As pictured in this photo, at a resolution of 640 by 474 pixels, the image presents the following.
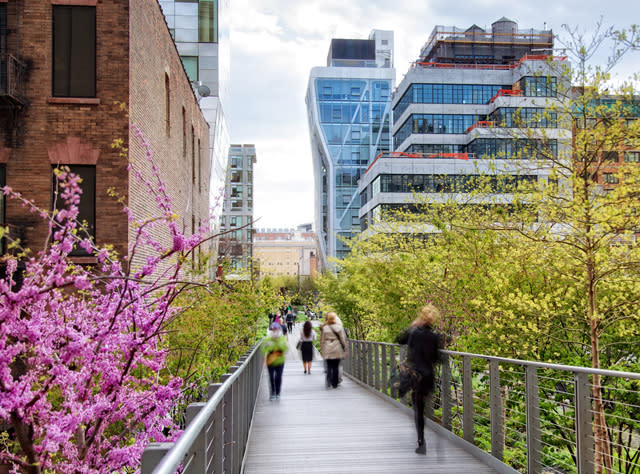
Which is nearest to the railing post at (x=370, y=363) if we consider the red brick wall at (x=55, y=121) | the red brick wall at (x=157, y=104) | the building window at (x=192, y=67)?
the red brick wall at (x=157, y=104)

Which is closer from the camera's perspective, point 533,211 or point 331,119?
point 533,211

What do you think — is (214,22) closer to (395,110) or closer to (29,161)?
(29,161)

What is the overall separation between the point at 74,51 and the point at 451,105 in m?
57.1

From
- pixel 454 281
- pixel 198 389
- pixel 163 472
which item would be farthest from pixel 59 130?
pixel 163 472

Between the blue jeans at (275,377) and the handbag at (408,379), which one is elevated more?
the handbag at (408,379)

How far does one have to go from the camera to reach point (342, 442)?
29.6ft

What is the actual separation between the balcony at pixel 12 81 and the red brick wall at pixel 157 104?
233 centimetres

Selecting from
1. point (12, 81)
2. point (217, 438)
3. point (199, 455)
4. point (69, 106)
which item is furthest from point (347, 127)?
point (199, 455)

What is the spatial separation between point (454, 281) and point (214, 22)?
29.3 m

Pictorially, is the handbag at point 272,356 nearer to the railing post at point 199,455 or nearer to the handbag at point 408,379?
the handbag at point 408,379

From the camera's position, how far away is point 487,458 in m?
7.60

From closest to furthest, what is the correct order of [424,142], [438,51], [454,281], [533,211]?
[533,211] < [454,281] < [424,142] < [438,51]

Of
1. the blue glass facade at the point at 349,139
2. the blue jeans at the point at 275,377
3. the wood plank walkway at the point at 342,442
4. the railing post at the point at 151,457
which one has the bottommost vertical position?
the wood plank walkway at the point at 342,442

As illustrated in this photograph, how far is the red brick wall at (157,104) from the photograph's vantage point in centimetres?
1596
